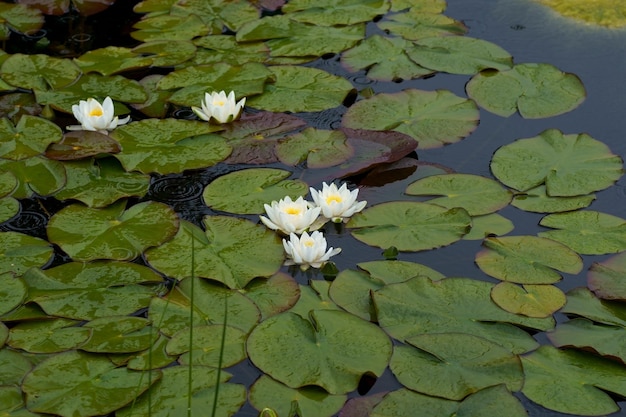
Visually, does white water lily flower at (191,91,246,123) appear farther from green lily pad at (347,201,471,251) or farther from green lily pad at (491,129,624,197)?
green lily pad at (491,129,624,197)

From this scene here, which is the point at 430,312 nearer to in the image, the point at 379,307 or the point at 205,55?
the point at 379,307

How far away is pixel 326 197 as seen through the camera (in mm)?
2809

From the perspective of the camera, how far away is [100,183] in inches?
120

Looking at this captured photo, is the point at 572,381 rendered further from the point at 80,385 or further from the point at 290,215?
the point at 80,385

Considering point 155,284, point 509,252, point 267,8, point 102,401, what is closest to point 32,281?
point 155,284

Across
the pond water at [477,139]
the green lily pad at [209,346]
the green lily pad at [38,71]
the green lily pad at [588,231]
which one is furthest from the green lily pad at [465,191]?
the green lily pad at [38,71]

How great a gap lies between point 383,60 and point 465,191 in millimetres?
1066

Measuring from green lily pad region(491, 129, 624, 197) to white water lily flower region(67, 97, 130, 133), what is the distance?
145cm

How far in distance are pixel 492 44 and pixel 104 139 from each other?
1.78m

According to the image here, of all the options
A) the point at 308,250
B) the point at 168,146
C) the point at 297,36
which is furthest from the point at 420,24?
the point at 308,250

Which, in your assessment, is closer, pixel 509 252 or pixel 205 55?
pixel 509 252

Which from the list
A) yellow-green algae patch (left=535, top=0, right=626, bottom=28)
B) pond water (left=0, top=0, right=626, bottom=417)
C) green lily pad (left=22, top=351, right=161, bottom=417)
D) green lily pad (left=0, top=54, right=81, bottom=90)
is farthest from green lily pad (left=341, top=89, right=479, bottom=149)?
green lily pad (left=22, top=351, right=161, bottom=417)

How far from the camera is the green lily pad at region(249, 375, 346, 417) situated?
83.7 inches

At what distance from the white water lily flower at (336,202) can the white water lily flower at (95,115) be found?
→ 95 cm
